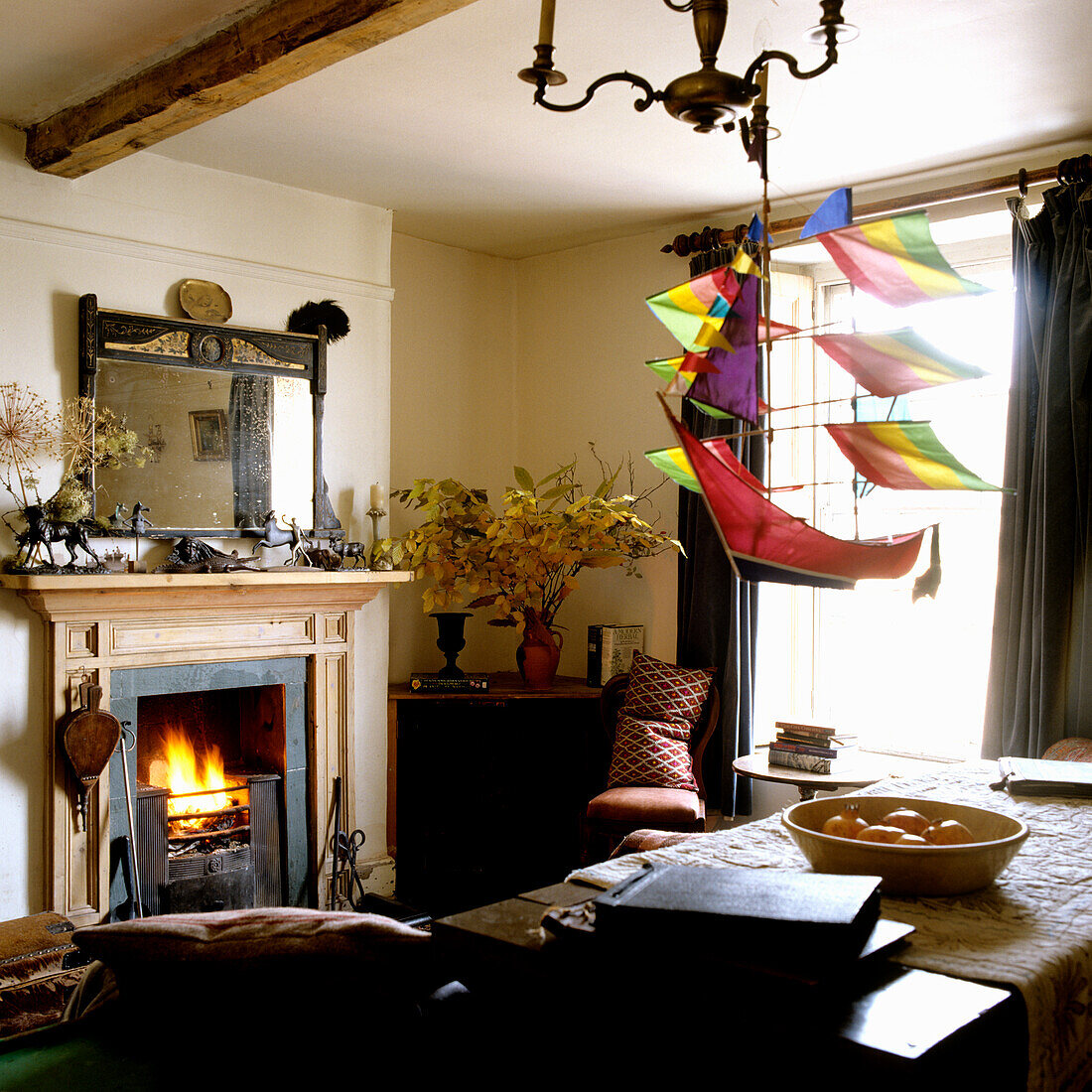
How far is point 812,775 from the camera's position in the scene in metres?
3.61

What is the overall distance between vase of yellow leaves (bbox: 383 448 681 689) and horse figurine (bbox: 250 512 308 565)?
15.0 inches

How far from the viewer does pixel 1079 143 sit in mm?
3689

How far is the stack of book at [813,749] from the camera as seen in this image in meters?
3.67

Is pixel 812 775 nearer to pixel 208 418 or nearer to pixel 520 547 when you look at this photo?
pixel 520 547

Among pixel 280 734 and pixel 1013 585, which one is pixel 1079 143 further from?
pixel 280 734

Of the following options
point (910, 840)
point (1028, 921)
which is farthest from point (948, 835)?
point (1028, 921)

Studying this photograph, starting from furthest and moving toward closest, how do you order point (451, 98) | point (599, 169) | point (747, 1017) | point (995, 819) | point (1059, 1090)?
point (599, 169), point (451, 98), point (995, 819), point (1059, 1090), point (747, 1017)

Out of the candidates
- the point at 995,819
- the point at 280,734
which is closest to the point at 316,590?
the point at 280,734

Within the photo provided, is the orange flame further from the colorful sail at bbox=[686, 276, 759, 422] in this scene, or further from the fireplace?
the colorful sail at bbox=[686, 276, 759, 422]

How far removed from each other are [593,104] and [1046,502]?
1956 millimetres

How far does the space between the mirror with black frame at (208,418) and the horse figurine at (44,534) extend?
0.20 metres

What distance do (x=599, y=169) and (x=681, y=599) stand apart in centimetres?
177

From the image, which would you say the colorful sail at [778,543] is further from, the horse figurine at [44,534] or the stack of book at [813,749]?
the horse figurine at [44,534]

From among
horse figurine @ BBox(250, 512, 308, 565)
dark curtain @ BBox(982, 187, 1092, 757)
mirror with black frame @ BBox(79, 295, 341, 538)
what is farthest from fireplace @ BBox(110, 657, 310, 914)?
dark curtain @ BBox(982, 187, 1092, 757)
